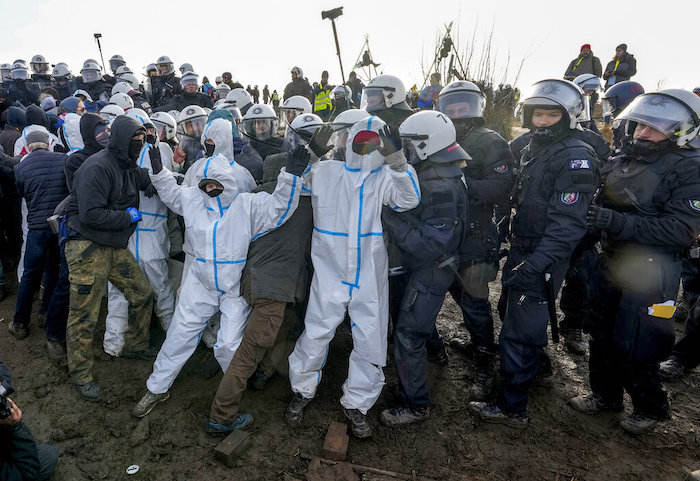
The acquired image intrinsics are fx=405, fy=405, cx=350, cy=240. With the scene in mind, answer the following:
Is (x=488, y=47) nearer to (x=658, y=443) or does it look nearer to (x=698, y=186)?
(x=698, y=186)

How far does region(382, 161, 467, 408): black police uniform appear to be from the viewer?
3.04 metres

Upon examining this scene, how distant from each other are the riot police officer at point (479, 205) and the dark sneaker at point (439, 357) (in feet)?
1.10

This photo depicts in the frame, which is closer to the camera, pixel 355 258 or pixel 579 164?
pixel 579 164

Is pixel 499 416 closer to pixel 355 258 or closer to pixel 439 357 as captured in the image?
pixel 439 357

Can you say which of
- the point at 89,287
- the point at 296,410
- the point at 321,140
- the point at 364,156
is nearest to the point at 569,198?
the point at 364,156

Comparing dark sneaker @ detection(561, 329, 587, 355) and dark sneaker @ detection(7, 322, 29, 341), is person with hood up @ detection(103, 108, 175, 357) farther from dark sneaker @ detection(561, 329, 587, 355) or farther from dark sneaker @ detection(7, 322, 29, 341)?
dark sneaker @ detection(561, 329, 587, 355)

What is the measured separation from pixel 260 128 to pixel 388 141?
7.34 feet

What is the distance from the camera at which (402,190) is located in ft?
9.65

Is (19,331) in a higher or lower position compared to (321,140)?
lower

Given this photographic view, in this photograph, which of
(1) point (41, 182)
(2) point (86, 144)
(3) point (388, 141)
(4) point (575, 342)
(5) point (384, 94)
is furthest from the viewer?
(5) point (384, 94)

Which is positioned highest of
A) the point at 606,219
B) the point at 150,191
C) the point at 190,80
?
the point at 190,80

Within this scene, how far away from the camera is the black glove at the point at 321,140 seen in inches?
118

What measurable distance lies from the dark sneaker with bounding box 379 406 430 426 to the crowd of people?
2 cm

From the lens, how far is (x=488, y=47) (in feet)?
36.3
